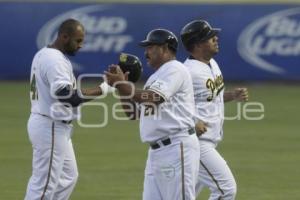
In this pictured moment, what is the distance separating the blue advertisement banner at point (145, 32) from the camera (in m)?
24.1

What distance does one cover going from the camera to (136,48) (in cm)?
2444

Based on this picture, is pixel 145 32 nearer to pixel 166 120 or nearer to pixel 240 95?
pixel 240 95

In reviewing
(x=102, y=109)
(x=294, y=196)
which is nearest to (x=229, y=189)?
(x=294, y=196)

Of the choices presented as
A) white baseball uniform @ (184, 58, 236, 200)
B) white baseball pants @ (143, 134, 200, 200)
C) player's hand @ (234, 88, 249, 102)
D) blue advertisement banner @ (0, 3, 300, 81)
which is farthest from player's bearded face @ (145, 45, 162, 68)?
blue advertisement banner @ (0, 3, 300, 81)

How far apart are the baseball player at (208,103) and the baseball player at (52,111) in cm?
100

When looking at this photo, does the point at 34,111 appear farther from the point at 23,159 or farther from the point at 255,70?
the point at 255,70

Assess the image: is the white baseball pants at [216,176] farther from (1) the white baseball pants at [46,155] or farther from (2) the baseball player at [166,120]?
(1) the white baseball pants at [46,155]

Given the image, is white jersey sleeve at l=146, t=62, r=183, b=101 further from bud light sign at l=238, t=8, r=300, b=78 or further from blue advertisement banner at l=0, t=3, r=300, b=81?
bud light sign at l=238, t=8, r=300, b=78

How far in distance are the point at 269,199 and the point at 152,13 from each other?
46.7 feet

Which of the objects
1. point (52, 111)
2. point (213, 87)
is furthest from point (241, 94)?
point (52, 111)

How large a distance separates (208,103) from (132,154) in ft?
16.2

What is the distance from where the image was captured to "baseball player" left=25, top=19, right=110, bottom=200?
8977 millimetres

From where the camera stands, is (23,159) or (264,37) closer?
(23,159)

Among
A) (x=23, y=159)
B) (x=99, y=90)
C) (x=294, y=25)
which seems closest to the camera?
(x=99, y=90)
